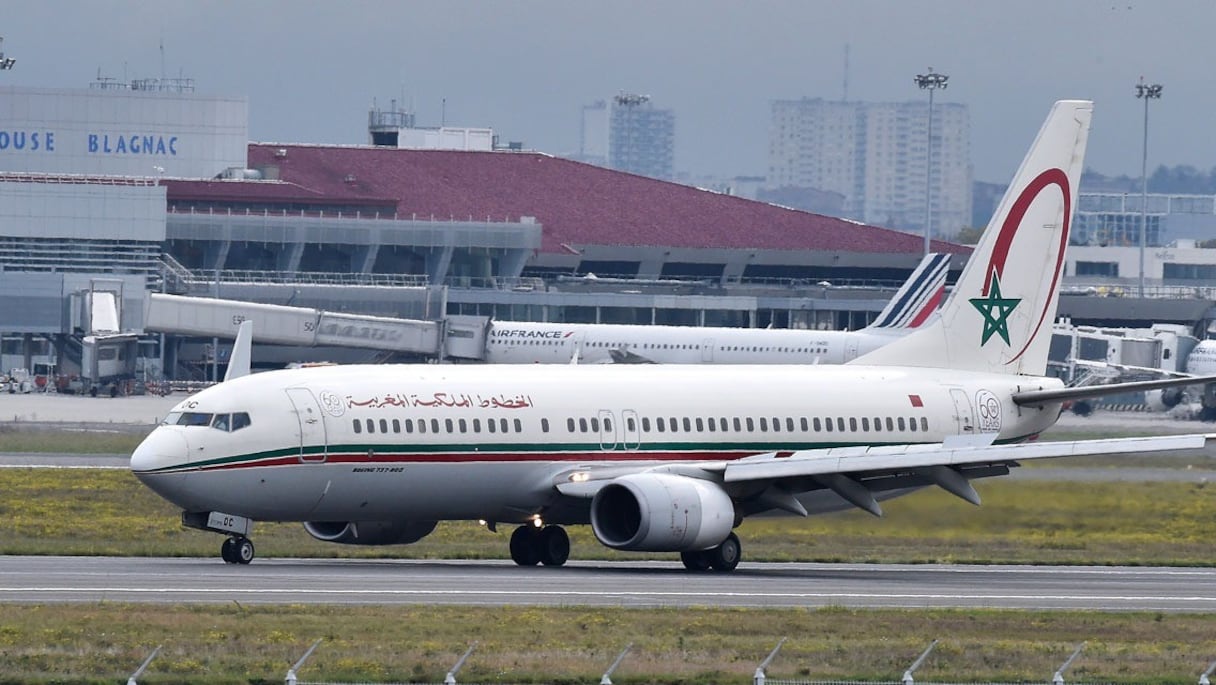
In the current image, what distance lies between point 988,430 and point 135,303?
78777 millimetres

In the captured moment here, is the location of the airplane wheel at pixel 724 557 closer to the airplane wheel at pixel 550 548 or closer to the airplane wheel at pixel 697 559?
the airplane wheel at pixel 697 559

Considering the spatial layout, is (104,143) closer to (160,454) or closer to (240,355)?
(240,355)

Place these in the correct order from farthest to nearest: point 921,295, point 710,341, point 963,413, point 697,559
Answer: point 921,295 < point 710,341 < point 963,413 < point 697,559

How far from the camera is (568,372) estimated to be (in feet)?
143

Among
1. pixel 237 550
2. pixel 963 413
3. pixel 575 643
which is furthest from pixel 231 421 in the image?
pixel 963 413

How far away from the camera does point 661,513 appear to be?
40.2 meters

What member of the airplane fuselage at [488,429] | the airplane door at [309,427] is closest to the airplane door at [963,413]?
the airplane fuselage at [488,429]

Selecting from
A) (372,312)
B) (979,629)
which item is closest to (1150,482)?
(979,629)

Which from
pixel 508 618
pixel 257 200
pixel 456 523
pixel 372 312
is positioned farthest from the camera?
pixel 257 200

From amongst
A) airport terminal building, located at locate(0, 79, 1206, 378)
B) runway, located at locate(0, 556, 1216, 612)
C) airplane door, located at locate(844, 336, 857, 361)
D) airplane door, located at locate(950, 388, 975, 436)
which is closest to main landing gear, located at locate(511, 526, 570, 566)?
runway, located at locate(0, 556, 1216, 612)

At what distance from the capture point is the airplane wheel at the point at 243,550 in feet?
131

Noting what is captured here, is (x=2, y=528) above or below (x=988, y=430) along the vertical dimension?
below

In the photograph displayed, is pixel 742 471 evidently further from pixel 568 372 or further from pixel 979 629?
pixel 979 629

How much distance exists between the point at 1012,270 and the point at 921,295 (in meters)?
69.3
